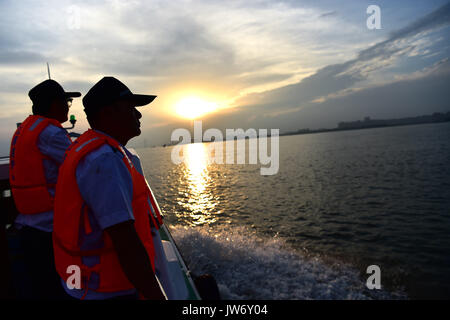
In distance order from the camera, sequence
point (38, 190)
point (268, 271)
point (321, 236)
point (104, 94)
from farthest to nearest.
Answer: point (321, 236) < point (268, 271) < point (38, 190) < point (104, 94)

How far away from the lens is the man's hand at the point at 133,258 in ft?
4.86

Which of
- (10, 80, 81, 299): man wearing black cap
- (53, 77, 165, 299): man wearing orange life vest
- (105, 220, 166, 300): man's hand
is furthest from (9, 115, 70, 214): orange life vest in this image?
(105, 220, 166, 300): man's hand

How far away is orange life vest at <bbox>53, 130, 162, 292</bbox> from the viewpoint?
1530mm

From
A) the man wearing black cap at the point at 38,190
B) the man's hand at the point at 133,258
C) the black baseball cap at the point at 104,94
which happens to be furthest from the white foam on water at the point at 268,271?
the black baseball cap at the point at 104,94

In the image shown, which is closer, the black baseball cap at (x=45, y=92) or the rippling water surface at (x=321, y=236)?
the black baseball cap at (x=45, y=92)

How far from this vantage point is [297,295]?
271 inches

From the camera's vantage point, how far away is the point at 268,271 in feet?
26.3

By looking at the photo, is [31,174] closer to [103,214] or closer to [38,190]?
[38,190]

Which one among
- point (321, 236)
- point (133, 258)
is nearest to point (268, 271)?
point (321, 236)

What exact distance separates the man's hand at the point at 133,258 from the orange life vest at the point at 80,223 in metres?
0.14

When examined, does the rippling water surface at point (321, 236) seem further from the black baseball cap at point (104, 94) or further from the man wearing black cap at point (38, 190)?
the black baseball cap at point (104, 94)

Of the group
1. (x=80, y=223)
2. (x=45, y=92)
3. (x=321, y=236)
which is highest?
(x=45, y=92)

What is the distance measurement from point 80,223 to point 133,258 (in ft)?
1.35
